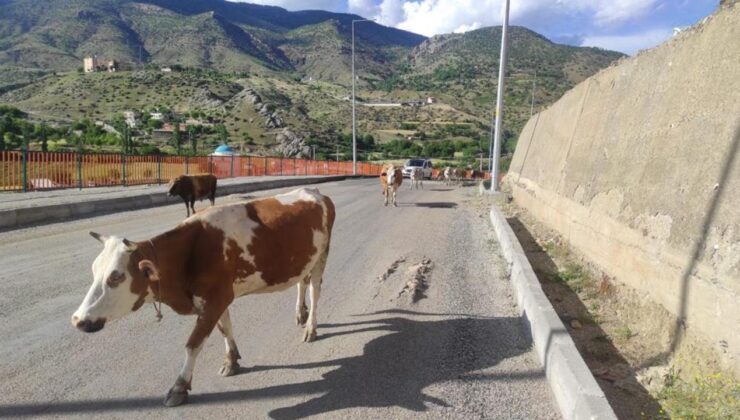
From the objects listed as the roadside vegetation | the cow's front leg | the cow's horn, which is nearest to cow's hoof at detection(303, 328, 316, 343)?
the cow's front leg

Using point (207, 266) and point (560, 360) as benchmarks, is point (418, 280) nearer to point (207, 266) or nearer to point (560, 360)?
point (560, 360)

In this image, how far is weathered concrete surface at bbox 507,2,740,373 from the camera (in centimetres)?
441

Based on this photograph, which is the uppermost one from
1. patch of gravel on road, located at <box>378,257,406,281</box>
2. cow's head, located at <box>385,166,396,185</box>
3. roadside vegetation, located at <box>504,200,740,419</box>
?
cow's head, located at <box>385,166,396,185</box>

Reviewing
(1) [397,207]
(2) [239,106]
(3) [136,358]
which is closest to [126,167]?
(1) [397,207]

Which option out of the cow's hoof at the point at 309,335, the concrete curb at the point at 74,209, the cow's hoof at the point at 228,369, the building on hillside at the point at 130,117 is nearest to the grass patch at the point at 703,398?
the cow's hoof at the point at 309,335

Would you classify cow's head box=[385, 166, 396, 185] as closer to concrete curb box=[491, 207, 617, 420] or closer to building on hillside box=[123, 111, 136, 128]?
concrete curb box=[491, 207, 617, 420]

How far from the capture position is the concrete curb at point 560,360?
3650mm

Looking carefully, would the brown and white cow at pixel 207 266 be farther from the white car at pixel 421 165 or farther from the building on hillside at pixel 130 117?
the building on hillside at pixel 130 117

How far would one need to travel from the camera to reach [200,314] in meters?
4.40

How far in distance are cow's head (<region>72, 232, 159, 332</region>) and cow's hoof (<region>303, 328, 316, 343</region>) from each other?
2.01 m

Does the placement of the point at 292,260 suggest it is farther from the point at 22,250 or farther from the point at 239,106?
the point at 239,106

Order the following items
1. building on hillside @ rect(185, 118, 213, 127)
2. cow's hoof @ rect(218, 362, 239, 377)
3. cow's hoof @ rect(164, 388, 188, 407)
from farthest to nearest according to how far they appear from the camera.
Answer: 1. building on hillside @ rect(185, 118, 213, 127)
2. cow's hoof @ rect(218, 362, 239, 377)
3. cow's hoof @ rect(164, 388, 188, 407)

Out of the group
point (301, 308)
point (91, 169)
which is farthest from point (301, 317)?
point (91, 169)

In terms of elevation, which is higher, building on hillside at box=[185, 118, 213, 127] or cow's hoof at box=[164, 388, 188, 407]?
building on hillside at box=[185, 118, 213, 127]
